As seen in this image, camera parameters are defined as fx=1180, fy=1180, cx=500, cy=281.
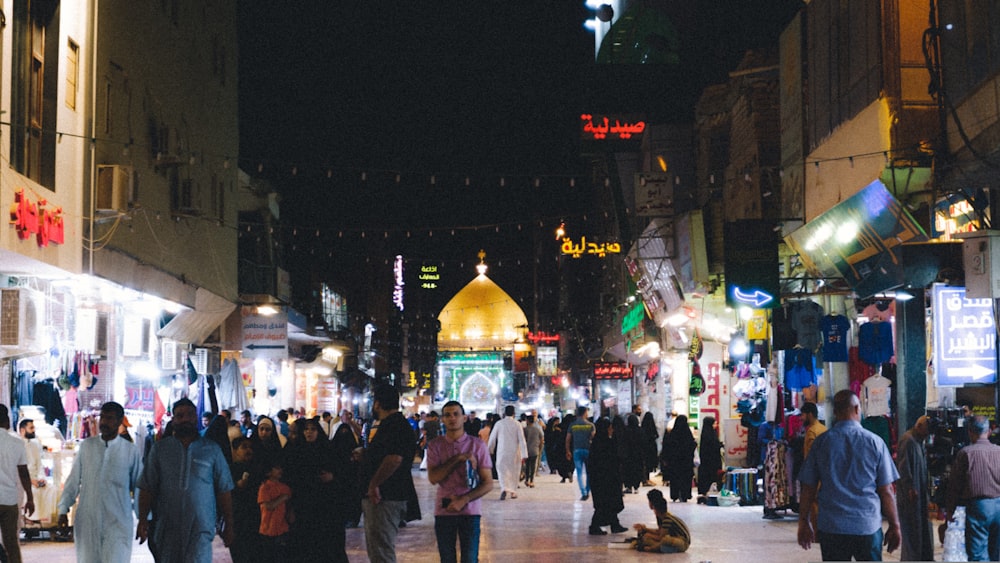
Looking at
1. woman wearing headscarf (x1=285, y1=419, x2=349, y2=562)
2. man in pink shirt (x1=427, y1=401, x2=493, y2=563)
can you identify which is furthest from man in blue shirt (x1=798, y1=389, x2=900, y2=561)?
woman wearing headscarf (x1=285, y1=419, x2=349, y2=562)

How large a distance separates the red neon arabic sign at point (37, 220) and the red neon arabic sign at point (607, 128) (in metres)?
22.8

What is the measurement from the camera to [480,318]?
371ft

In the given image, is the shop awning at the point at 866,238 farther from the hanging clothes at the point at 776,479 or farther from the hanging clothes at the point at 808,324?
the hanging clothes at the point at 776,479

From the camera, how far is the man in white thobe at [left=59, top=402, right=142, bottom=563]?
10.2 meters

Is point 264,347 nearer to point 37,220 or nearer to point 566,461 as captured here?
point 566,461

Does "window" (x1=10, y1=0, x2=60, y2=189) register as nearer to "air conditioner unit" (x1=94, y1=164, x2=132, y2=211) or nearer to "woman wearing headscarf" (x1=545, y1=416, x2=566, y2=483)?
"air conditioner unit" (x1=94, y1=164, x2=132, y2=211)

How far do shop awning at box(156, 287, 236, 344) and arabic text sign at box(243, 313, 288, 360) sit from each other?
63.0 inches

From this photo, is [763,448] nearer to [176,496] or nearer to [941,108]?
[941,108]

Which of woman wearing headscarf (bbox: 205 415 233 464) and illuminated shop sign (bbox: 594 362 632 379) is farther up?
illuminated shop sign (bbox: 594 362 632 379)

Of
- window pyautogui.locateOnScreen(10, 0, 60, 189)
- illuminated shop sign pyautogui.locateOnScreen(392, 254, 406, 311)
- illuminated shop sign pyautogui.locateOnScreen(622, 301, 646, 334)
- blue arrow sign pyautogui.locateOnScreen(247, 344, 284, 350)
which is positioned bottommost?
blue arrow sign pyautogui.locateOnScreen(247, 344, 284, 350)

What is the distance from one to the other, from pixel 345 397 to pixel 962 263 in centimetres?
4531

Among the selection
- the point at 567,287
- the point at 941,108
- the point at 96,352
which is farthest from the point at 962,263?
the point at 567,287

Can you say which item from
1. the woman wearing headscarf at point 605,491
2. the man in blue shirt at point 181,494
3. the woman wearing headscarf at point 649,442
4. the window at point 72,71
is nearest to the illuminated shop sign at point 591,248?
the woman wearing headscarf at point 649,442

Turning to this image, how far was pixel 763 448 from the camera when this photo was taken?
21.0 metres
